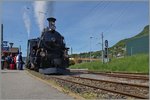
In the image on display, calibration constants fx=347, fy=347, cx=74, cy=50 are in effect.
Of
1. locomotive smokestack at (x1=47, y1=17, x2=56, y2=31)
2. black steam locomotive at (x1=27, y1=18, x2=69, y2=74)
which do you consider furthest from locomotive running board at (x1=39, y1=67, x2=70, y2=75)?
locomotive smokestack at (x1=47, y1=17, x2=56, y2=31)

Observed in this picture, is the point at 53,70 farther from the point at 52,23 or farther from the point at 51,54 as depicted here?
the point at 52,23

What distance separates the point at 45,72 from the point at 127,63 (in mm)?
14345

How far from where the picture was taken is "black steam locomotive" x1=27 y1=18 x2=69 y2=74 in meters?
24.4

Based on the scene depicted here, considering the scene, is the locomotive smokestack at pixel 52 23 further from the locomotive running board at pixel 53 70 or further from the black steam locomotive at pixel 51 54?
the locomotive running board at pixel 53 70

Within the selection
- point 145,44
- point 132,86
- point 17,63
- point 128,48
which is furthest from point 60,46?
point 128,48

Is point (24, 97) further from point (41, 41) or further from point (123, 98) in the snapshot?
point (41, 41)

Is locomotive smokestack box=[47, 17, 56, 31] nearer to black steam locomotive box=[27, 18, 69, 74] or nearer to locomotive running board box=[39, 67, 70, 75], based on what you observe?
black steam locomotive box=[27, 18, 69, 74]

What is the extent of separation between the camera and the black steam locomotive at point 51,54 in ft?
80.0

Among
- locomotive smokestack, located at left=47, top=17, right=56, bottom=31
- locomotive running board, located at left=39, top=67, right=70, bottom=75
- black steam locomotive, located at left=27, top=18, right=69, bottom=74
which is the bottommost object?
locomotive running board, located at left=39, top=67, right=70, bottom=75

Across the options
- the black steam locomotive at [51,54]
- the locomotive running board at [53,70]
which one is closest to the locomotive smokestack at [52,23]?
the black steam locomotive at [51,54]

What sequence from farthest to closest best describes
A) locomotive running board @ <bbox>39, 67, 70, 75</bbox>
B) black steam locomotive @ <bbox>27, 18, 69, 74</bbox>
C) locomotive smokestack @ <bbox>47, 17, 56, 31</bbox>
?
1. locomotive smokestack @ <bbox>47, 17, 56, 31</bbox>
2. black steam locomotive @ <bbox>27, 18, 69, 74</bbox>
3. locomotive running board @ <bbox>39, 67, 70, 75</bbox>

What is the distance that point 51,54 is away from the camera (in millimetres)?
24641

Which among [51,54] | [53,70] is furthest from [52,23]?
[53,70]

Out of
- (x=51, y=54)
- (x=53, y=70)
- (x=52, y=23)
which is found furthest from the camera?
(x=52, y=23)
